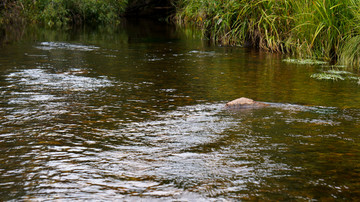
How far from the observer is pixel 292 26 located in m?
Result: 11.4

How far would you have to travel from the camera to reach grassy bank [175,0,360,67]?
387 inches

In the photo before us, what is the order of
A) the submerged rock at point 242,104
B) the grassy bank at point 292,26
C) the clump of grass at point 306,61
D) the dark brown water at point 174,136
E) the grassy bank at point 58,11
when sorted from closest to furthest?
1. the dark brown water at point 174,136
2. the submerged rock at point 242,104
3. the grassy bank at point 292,26
4. the clump of grass at point 306,61
5. the grassy bank at point 58,11

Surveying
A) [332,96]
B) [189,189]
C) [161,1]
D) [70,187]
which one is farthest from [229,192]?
[161,1]

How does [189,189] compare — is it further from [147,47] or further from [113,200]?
[147,47]

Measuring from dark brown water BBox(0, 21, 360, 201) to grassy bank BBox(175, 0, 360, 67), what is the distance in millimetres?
1313

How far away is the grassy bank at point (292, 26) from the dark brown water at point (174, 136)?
1313mm

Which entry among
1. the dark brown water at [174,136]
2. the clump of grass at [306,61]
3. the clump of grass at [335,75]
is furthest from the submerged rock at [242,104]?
the clump of grass at [306,61]

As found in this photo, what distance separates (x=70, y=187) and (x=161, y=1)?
3525cm

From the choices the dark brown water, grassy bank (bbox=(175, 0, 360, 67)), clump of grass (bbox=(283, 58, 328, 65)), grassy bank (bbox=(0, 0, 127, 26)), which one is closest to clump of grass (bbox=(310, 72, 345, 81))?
the dark brown water

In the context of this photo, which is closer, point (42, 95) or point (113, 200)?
point (113, 200)

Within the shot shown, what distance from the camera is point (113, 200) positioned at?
3.32 meters

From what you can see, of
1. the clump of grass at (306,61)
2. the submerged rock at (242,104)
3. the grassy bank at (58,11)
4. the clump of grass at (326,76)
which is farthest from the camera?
the grassy bank at (58,11)

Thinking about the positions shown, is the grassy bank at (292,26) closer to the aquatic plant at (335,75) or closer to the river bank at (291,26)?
the river bank at (291,26)

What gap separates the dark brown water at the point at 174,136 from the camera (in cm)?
355
